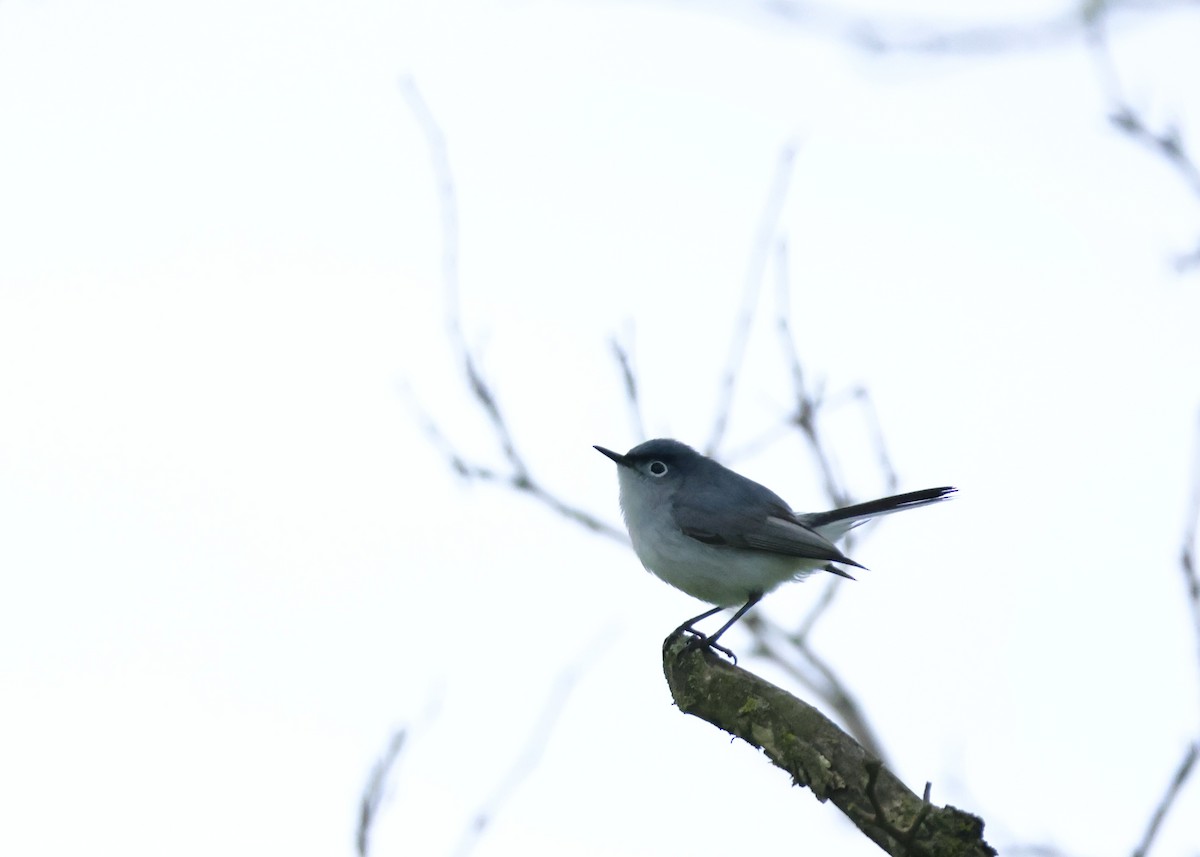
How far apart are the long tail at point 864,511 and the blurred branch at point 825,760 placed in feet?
6.08

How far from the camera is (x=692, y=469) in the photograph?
19.3 feet

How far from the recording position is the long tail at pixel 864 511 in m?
5.61

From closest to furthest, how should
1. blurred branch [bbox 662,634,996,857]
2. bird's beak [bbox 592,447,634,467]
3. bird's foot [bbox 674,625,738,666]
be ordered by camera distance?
blurred branch [bbox 662,634,996,857] < bird's foot [bbox 674,625,738,666] < bird's beak [bbox 592,447,634,467]

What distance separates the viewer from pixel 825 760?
125 inches

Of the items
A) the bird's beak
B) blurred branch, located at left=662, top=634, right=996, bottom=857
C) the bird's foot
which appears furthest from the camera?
the bird's beak

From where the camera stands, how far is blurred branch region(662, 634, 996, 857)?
2.80m

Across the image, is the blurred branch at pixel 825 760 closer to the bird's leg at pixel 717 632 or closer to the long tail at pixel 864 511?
the bird's leg at pixel 717 632

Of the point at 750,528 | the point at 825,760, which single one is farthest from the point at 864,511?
the point at 825,760

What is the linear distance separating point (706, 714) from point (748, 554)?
5.51 feet

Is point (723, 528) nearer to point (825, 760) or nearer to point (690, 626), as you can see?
point (690, 626)

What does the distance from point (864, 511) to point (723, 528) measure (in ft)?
2.25

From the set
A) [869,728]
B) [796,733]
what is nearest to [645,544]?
[869,728]

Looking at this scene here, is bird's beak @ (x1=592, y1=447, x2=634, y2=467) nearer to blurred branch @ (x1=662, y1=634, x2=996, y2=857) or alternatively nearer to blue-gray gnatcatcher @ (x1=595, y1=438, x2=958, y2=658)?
blue-gray gnatcatcher @ (x1=595, y1=438, x2=958, y2=658)

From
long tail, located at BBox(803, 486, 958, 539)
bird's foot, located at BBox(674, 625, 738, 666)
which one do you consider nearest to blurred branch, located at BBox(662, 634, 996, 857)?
bird's foot, located at BBox(674, 625, 738, 666)
